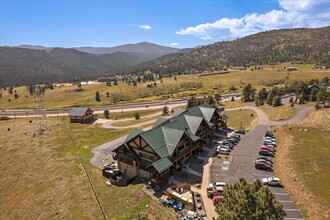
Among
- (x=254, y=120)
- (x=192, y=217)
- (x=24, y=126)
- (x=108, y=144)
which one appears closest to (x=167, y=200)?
(x=192, y=217)

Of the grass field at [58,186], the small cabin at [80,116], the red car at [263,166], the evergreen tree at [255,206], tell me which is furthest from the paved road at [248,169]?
the small cabin at [80,116]

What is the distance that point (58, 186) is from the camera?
55.3m

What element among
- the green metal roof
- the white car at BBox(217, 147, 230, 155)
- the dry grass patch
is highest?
the green metal roof

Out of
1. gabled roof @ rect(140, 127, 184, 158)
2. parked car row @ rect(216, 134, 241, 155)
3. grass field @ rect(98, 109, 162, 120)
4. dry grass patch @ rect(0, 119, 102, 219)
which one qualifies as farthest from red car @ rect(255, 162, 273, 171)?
grass field @ rect(98, 109, 162, 120)

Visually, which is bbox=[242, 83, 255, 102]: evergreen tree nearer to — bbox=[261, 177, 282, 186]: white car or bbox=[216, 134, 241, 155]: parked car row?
bbox=[216, 134, 241, 155]: parked car row

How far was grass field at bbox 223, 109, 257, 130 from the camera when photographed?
288ft

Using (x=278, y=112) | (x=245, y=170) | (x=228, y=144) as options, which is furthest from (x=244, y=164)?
(x=278, y=112)

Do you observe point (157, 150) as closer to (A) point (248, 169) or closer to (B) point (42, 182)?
(A) point (248, 169)

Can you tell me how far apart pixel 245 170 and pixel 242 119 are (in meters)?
45.0

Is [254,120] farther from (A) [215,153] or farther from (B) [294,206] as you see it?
(B) [294,206]

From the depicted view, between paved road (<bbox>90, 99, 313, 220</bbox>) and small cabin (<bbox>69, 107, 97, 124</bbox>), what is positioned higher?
small cabin (<bbox>69, 107, 97, 124</bbox>)

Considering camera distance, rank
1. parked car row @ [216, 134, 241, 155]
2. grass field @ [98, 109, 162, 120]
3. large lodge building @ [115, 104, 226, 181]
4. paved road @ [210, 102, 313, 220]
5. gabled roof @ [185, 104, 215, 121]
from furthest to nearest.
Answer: grass field @ [98, 109, 162, 120] → gabled roof @ [185, 104, 215, 121] → parked car row @ [216, 134, 241, 155] → large lodge building @ [115, 104, 226, 181] → paved road @ [210, 102, 313, 220]

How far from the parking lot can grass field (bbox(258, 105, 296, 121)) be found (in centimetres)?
2779

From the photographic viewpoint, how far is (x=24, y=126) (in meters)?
114
